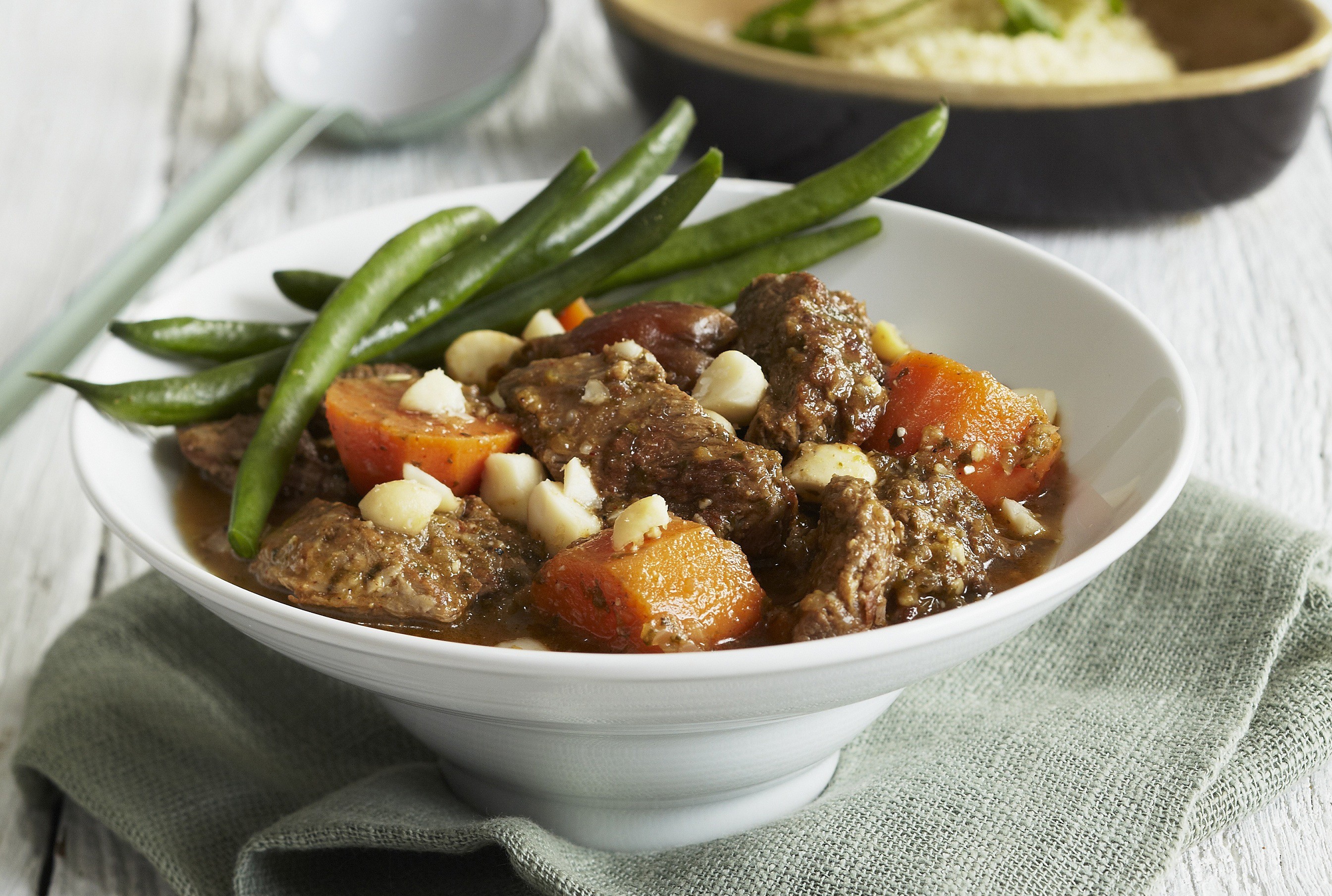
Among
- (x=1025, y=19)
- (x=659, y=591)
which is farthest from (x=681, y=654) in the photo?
(x=1025, y=19)

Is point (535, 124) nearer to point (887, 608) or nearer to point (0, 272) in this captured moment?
point (0, 272)

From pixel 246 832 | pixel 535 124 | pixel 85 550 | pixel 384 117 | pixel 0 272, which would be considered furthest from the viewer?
pixel 535 124

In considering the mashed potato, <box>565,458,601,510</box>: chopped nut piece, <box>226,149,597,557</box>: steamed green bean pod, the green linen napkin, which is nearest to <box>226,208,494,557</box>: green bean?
<box>226,149,597,557</box>: steamed green bean pod

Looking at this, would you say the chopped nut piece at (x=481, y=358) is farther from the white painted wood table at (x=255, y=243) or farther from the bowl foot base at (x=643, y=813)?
the white painted wood table at (x=255, y=243)

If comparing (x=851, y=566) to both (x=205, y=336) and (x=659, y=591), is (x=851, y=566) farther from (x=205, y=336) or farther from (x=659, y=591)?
(x=205, y=336)

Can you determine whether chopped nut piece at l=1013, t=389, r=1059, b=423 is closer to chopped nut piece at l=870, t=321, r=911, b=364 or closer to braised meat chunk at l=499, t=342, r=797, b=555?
chopped nut piece at l=870, t=321, r=911, b=364

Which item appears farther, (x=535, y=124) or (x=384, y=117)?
(x=535, y=124)

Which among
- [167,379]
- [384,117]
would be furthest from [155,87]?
[167,379]
